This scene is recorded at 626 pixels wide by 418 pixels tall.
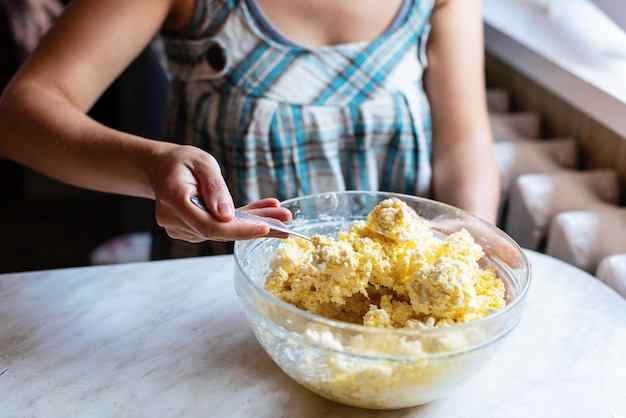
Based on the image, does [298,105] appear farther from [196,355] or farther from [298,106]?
[196,355]

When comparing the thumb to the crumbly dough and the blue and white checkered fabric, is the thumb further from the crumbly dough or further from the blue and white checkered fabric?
the blue and white checkered fabric

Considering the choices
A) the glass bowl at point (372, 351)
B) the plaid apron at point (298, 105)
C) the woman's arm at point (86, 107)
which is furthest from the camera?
the plaid apron at point (298, 105)

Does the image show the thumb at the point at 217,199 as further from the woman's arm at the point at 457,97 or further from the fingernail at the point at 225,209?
the woman's arm at the point at 457,97

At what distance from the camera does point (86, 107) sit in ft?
3.12

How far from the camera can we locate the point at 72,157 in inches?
33.0

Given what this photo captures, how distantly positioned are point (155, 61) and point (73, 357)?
1372 mm

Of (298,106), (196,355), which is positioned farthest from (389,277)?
(298,106)

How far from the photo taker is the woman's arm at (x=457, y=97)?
42.3 inches

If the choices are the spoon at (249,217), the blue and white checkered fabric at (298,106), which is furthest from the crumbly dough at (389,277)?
the blue and white checkered fabric at (298,106)

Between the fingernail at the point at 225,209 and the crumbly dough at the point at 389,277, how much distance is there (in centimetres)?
9

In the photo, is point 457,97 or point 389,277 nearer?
point 389,277

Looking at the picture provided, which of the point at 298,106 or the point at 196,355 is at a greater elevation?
the point at 298,106

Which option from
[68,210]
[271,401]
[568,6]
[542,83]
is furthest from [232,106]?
[68,210]

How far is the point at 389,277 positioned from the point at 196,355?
226 millimetres
